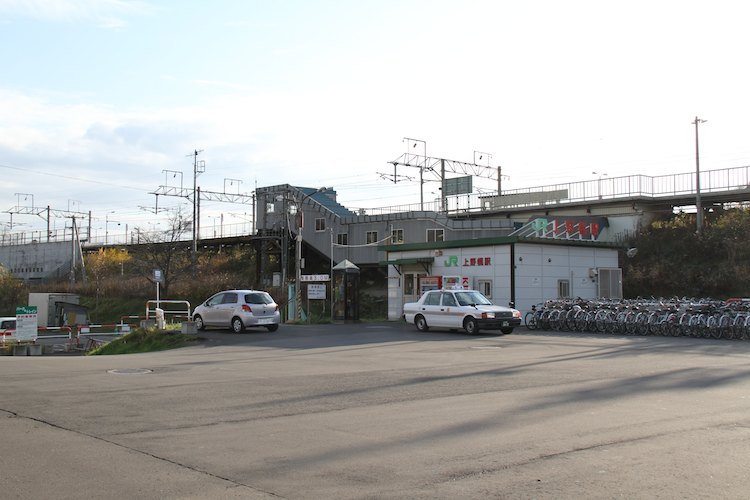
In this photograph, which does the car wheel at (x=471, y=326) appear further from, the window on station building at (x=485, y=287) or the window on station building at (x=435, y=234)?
Result: the window on station building at (x=435, y=234)

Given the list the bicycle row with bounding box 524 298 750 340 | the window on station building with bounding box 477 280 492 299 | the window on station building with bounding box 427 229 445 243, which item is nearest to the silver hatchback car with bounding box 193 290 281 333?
the window on station building with bounding box 477 280 492 299

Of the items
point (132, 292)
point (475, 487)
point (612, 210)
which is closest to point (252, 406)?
point (475, 487)

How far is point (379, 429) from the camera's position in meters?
8.30

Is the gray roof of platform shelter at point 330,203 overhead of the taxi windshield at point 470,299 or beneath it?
overhead

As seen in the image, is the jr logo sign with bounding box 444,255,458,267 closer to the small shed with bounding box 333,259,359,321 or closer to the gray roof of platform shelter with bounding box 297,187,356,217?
the small shed with bounding box 333,259,359,321

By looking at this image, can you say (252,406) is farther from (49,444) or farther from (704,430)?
(704,430)

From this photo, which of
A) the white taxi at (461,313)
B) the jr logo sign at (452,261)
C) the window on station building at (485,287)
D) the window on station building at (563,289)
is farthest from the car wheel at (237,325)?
the window on station building at (563,289)

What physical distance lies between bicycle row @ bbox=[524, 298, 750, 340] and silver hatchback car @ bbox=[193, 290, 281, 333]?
10387 mm

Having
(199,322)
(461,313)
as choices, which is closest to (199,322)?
(199,322)

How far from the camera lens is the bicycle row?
22.4 meters

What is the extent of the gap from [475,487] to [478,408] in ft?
12.4

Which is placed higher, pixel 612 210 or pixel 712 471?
pixel 612 210

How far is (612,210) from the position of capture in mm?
51531

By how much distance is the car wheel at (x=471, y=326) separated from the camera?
24.4 m
